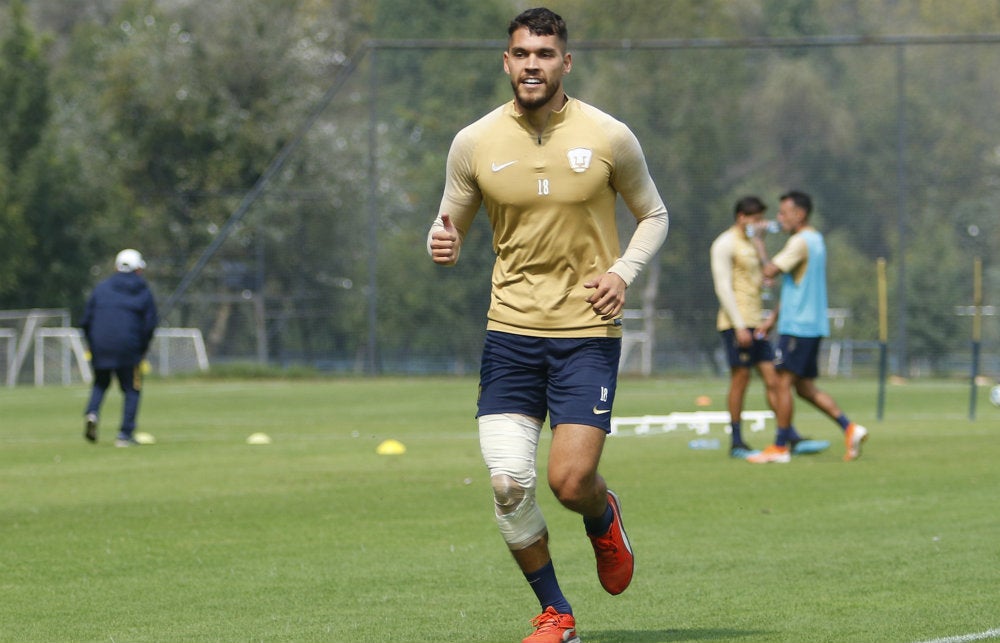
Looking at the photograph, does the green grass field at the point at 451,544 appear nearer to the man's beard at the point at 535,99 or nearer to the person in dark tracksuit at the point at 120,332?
the person in dark tracksuit at the point at 120,332

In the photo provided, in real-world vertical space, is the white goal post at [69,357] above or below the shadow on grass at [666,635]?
below

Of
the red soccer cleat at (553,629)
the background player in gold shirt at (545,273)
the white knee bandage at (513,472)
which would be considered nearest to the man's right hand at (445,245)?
the background player in gold shirt at (545,273)

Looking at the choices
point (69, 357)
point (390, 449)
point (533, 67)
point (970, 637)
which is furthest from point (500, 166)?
point (69, 357)

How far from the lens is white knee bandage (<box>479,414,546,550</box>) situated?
612 cm

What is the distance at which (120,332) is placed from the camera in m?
17.2

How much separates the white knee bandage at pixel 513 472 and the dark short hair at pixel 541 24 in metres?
1.45

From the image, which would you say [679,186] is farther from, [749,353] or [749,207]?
[749,353]

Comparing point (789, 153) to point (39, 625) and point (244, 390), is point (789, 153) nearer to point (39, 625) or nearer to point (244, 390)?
point (244, 390)

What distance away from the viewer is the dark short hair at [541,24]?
20.0 ft

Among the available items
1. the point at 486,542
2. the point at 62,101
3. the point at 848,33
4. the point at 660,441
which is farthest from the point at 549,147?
the point at 848,33

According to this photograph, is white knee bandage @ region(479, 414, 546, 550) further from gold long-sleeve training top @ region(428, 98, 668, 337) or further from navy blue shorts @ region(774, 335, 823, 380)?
navy blue shorts @ region(774, 335, 823, 380)

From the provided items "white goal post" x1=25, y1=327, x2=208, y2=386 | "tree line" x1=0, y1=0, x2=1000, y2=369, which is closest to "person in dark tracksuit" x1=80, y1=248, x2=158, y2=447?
"tree line" x1=0, y1=0, x2=1000, y2=369

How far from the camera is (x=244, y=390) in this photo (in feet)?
95.3

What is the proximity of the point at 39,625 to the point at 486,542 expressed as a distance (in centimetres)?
309
